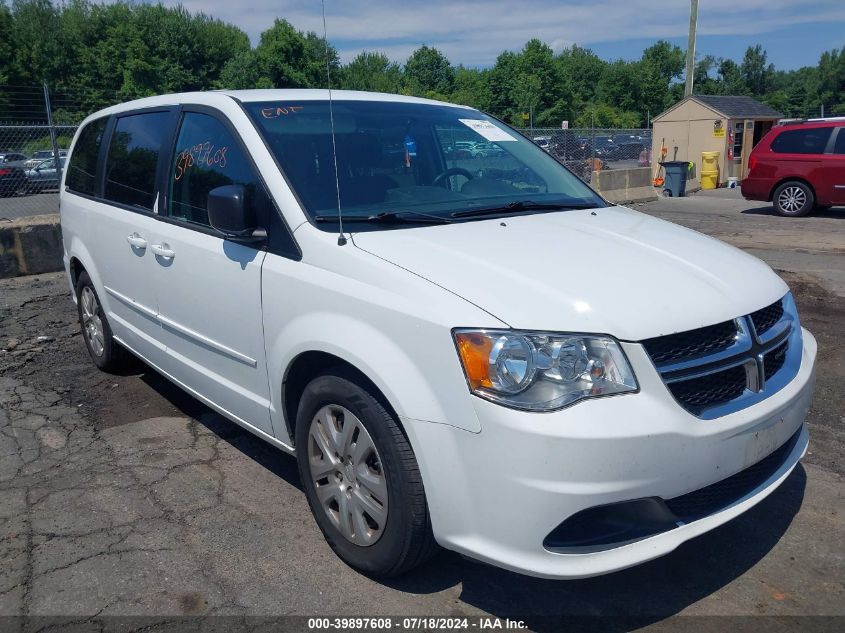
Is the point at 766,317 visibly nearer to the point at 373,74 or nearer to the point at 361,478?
the point at 361,478

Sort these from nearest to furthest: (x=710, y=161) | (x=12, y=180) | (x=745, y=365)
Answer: (x=745, y=365)
(x=12, y=180)
(x=710, y=161)

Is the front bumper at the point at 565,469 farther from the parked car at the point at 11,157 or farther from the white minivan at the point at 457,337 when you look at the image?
the parked car at the point at 11,157

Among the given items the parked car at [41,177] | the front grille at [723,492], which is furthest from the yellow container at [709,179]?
the front grille at [723,492]

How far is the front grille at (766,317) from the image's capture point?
275cm

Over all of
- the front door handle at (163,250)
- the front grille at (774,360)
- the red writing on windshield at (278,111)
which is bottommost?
the front grille at (774,360)

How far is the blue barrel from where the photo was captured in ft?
62.2

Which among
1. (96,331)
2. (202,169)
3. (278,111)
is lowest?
(96,331)

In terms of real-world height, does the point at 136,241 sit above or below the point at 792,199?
above

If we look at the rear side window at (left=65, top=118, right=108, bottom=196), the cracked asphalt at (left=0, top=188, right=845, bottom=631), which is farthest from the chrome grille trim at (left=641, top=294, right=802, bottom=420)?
the rear side window at (left=65, top=118, right=108, bottom=196)

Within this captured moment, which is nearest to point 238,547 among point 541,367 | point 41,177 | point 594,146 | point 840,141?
point 541,367

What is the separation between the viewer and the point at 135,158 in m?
4.46

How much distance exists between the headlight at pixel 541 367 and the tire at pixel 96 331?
139 inches

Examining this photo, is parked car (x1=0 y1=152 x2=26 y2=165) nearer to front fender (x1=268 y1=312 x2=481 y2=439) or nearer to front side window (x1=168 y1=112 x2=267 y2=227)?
front side window (x1=168 y1=112 x2=267 y2=227)

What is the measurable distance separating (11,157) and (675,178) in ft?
51.2
